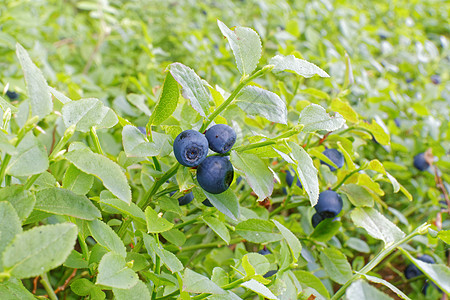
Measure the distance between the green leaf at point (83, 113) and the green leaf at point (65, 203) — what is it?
14cm

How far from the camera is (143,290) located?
0.86 m

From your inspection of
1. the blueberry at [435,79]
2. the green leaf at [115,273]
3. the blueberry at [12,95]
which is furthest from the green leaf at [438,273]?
the blueberry at [435,79]

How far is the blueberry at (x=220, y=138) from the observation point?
91cm

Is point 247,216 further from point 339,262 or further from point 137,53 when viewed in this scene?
point 137,53

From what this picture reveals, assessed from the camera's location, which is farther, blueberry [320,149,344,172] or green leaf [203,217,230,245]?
blueberry [320,149,344,172]

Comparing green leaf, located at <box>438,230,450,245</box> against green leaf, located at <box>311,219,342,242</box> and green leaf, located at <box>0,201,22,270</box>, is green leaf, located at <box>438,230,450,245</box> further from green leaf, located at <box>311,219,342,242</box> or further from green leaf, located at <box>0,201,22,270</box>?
green leaf, located at <box>0,201,22,270</box>

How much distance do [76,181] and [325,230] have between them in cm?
84

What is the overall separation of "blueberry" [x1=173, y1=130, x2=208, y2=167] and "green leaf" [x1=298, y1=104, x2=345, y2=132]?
25 centimetres

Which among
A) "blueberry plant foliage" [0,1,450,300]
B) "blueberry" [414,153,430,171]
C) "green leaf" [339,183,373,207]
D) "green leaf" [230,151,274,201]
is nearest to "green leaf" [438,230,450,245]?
"blueberry plant foliage" [0,1,450,300]

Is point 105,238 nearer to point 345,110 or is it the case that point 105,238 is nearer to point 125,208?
point 125,208

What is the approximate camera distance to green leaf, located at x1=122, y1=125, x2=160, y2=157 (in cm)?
87

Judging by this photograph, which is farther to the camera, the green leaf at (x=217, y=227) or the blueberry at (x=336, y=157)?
the blueberry at (x=336, y=157)

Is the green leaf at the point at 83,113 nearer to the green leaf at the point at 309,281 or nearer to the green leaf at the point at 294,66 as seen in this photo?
the green leaf at the point at 294,66

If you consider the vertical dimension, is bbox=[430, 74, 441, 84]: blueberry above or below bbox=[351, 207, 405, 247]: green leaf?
below
